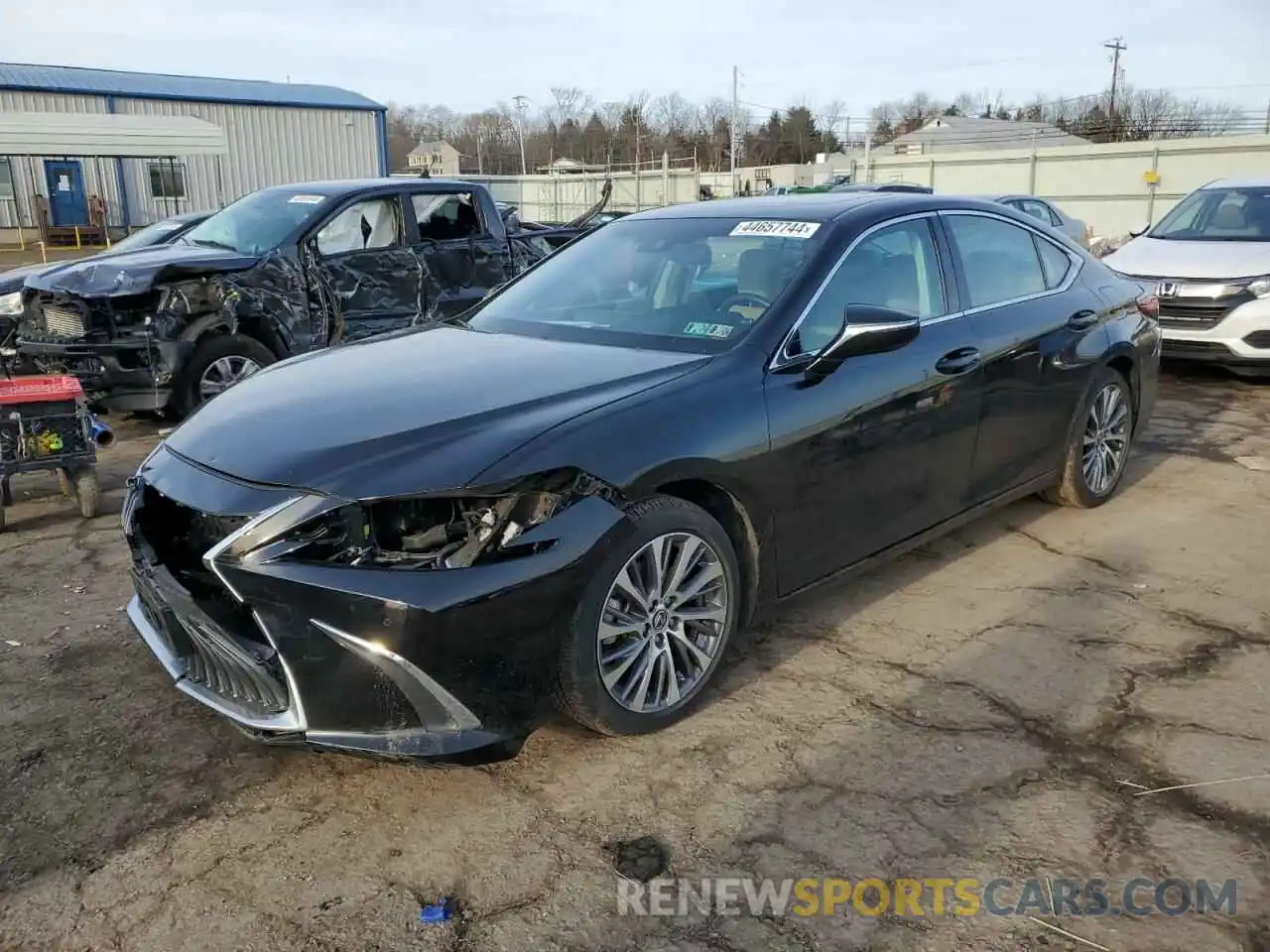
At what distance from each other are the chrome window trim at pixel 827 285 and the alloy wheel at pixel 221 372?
4.88 metres

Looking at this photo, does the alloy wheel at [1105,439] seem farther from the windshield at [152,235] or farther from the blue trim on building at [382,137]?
the blue trim on building at [382,137]

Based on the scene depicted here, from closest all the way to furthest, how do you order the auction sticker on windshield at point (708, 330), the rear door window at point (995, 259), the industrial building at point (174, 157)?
the auction sticker on windshield at point (708, 330) < the rear door window at point (995, 259) < the industrial building at point (174, 157)

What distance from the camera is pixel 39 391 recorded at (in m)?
5.46

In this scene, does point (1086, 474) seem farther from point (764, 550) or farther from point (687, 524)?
point (687, 524)

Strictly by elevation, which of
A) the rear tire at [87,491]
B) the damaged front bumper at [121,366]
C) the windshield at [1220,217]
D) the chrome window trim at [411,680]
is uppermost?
the windshield at [1220,217]

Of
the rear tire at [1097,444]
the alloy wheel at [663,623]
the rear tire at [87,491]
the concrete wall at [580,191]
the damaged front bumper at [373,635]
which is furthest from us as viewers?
the concrete wall at [580,191]

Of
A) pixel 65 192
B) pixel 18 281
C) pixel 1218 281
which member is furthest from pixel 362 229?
pixel 65 192

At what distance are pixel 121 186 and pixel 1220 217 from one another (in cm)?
3042

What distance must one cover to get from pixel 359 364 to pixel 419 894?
1.92 meters

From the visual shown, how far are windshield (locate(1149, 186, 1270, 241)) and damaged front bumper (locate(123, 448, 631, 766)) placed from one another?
29.8ft

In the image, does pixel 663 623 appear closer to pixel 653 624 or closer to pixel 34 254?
pixel 653 624

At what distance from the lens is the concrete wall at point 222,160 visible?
30109 millimetres

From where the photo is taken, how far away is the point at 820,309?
372 cm

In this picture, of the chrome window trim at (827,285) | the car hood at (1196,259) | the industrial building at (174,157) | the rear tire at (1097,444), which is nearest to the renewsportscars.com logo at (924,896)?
the chrome window trim at (827,285)
